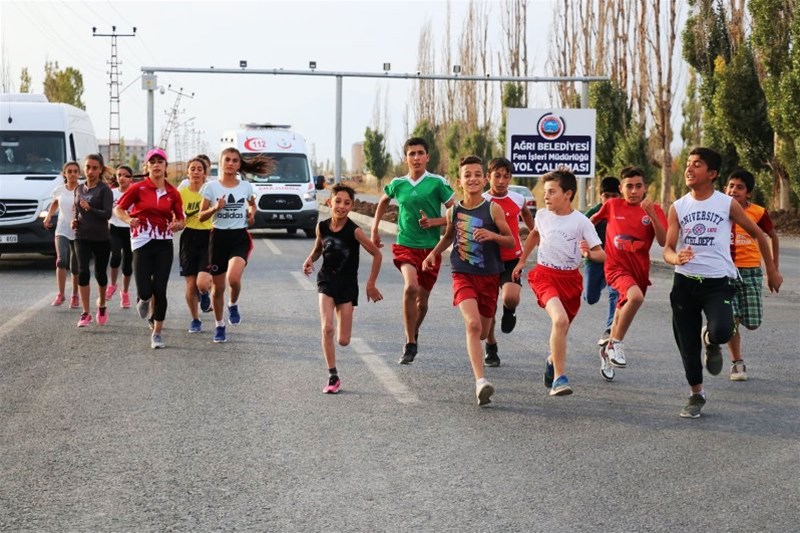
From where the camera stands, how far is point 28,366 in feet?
31.3

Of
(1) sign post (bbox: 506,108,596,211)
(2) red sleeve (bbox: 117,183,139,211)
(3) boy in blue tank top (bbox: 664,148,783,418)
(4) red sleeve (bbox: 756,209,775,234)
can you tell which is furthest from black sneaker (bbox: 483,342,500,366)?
(1) sign post (bbox: 506,108,596,211)

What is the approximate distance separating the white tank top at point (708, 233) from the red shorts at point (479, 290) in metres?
1.39

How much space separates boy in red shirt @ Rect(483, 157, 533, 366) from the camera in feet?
31.5

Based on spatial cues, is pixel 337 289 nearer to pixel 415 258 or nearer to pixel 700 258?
pixel 415 258

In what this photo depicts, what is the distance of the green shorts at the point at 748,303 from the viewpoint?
9.01m

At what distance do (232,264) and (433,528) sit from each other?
647 centimetres

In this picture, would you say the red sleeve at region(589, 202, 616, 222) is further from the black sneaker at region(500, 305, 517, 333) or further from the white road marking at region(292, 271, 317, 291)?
the white road marking at region(292, 271, 317, 291)

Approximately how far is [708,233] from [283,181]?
2397 cm

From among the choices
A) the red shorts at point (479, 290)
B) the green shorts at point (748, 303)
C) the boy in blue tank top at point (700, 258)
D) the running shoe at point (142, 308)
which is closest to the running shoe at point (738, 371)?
the green shorts at point (748, 303)

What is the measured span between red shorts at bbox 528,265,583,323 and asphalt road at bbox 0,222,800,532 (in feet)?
2.05

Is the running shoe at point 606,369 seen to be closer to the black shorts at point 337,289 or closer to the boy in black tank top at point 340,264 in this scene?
the boy in black tank top at point 340,264

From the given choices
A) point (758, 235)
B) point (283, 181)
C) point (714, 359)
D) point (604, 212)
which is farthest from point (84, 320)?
point (283, 181)

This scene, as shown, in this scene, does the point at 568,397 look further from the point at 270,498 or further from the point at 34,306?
the point at 34,306

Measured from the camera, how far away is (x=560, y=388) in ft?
25.6
